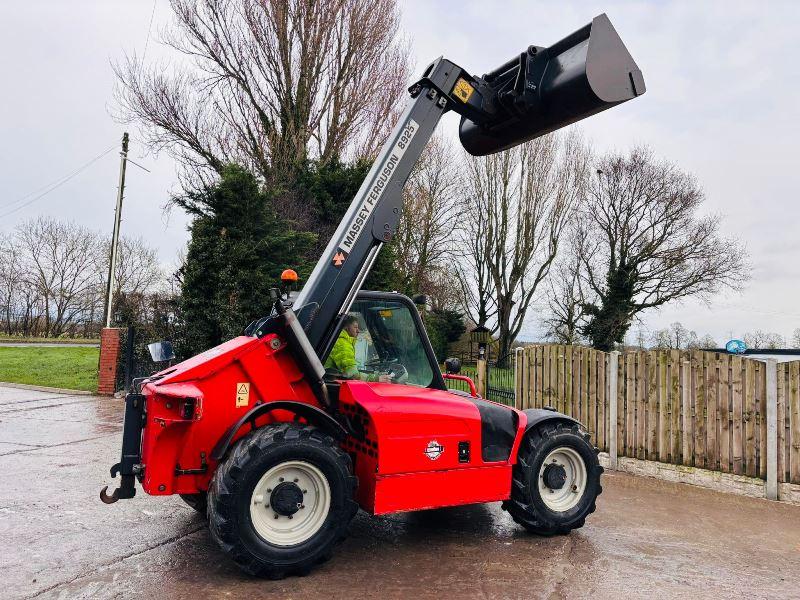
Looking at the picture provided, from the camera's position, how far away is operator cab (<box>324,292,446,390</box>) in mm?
4871

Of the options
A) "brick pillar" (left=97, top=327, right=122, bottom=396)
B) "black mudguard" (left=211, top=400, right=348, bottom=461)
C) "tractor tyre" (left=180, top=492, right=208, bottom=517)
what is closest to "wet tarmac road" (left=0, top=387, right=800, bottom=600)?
"tractor tyre" (left=180, top=492, right=208, bottom=517)

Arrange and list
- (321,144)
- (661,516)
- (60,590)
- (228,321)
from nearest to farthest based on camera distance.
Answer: (60,590) → (661,516) → (228,321) → (321,144)

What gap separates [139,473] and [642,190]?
2953 cm

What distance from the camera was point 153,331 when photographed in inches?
569

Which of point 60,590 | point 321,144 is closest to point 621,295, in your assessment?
point 321,144

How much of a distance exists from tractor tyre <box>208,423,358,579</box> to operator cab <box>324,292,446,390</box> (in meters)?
0.90

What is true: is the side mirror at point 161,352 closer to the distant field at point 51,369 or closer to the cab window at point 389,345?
the cab window at point 389,345

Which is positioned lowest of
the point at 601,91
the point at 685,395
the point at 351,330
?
the point at 685,395

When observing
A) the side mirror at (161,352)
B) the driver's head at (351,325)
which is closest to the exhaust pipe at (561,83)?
the driver's head at (351,325)

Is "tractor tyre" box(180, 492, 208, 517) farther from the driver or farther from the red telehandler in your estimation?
the driver

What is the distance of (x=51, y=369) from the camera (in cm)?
1938

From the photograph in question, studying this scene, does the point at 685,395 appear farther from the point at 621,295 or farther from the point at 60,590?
the point at 621,295

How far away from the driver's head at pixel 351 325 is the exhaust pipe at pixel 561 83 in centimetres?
221

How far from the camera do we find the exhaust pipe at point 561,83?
4594 millimetres
